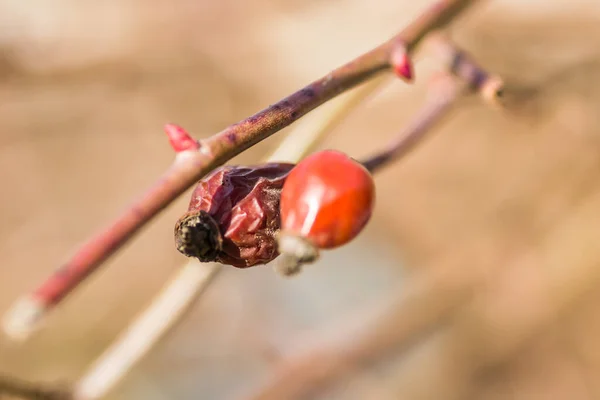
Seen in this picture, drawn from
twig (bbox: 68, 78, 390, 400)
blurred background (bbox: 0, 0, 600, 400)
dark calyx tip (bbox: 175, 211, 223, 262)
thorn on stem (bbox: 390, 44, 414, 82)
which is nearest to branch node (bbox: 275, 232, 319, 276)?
dark calyx tip (bbox: 175, 211, 223, 262)

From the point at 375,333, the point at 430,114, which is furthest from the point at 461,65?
the point at 375,333

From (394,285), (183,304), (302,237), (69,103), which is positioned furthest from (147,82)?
(302,237)

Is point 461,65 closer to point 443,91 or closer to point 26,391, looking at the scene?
point 443,91

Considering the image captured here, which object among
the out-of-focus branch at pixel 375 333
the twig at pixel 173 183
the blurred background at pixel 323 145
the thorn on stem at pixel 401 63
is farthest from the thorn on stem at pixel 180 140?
the out-of-focus branch at pixel 375 333

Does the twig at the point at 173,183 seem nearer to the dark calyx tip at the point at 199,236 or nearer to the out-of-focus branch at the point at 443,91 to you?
the dark calyx tip at the point at 199,236

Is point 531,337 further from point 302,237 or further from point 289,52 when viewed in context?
point 302,237
